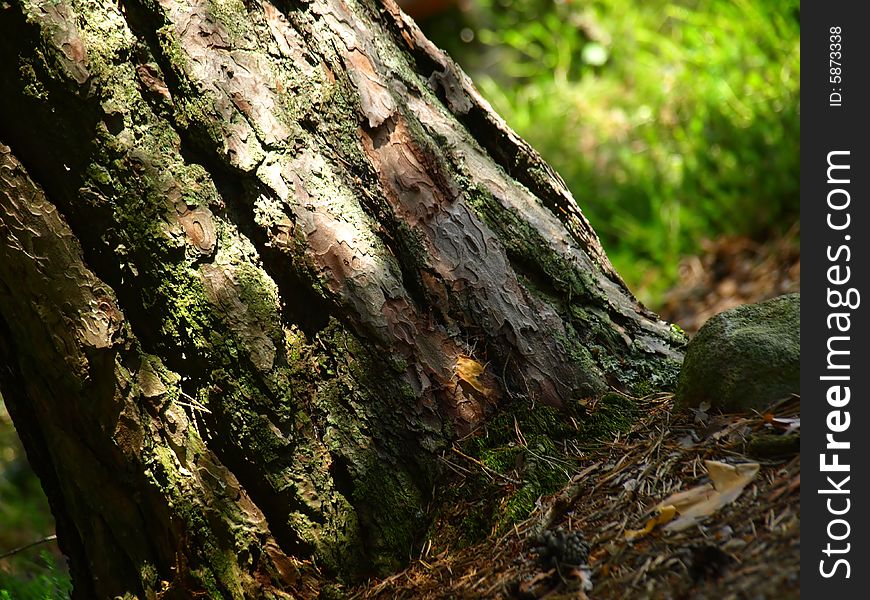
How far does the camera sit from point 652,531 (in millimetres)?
1452

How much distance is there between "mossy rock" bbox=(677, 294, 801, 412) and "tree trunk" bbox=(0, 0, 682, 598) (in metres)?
0.25

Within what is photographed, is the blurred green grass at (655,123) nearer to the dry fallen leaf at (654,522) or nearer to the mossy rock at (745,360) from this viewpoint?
the mossy rock at (745,360)

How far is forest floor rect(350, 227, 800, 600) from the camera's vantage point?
1.29 m

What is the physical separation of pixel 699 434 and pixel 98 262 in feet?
4.25

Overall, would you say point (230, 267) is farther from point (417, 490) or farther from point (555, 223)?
point (555, 223)

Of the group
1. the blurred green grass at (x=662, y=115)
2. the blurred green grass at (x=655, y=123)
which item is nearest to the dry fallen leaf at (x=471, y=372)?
the blurred green grass at (x=655, y=123)

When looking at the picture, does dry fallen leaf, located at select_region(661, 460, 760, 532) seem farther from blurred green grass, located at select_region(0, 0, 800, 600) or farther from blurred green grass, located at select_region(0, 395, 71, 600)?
blurred green grass, located at select_region(0, 0, 800, 600)

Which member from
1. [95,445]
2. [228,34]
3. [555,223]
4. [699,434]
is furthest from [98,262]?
[699,434]

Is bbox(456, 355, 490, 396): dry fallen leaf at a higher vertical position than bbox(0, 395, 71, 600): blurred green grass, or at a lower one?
higher

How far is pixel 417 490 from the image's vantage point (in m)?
1.76

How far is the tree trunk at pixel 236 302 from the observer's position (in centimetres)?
158

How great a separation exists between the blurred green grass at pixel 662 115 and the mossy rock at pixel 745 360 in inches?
131

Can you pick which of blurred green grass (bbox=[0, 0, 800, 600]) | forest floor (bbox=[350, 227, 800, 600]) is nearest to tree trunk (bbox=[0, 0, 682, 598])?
forest floor (bbox=[350, 227, 800, 600])

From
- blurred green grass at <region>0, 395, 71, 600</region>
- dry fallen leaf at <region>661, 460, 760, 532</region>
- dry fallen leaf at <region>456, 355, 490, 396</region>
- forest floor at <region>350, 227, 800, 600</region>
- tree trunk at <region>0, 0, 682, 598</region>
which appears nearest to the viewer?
forest floor at <region>350, 227, 800, 600</region>
